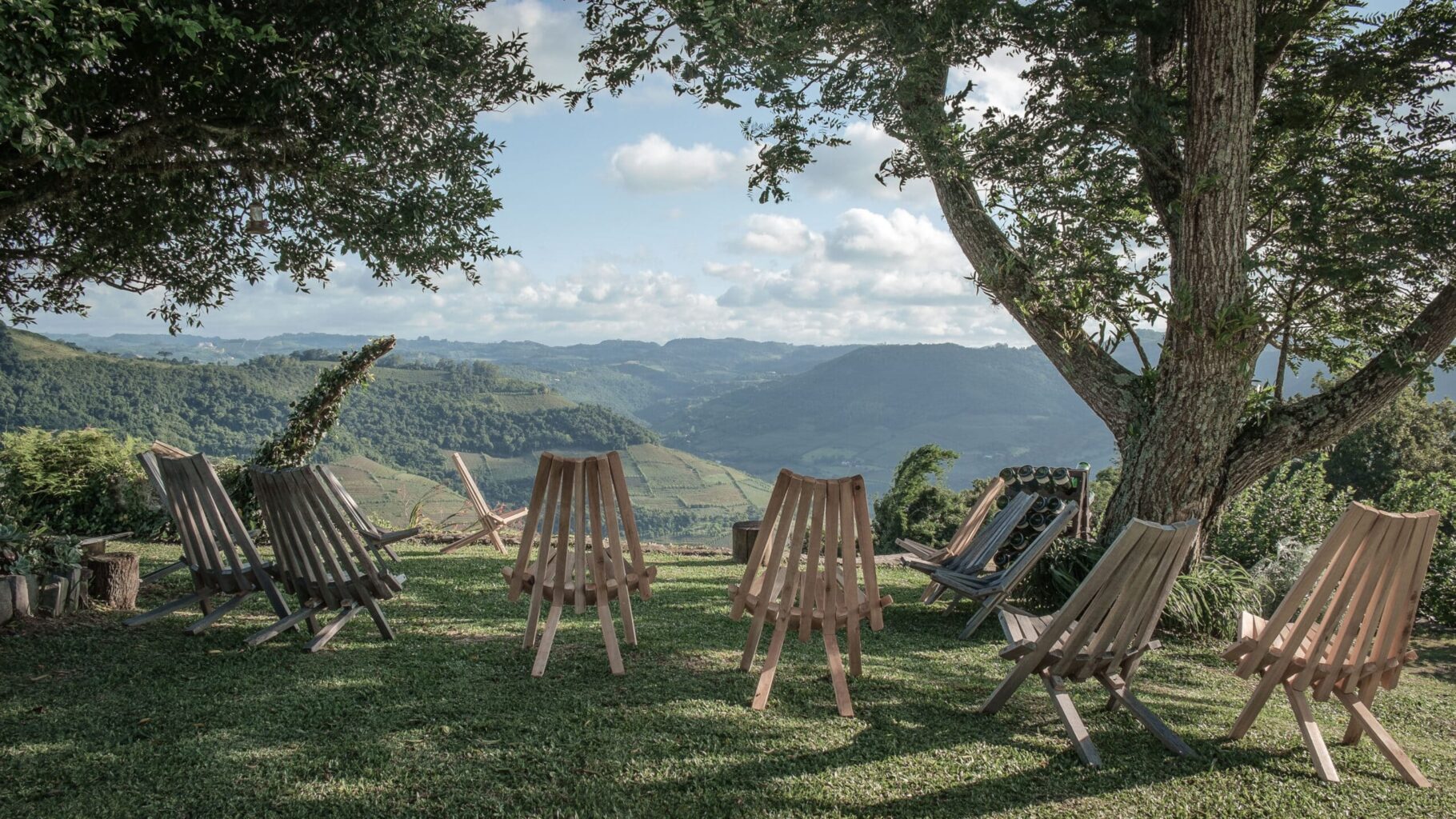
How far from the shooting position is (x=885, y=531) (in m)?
12.9

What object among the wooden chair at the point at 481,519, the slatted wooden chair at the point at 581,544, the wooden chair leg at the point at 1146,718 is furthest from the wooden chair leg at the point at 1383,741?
the wooden chair at the point at 481,519

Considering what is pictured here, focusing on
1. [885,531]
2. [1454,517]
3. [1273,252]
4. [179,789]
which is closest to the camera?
[179,789]

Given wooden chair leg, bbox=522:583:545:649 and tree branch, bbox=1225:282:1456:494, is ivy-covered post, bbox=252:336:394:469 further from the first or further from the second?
tree branch, bbox=1225:282:1456:494

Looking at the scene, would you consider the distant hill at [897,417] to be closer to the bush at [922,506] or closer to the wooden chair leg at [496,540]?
the bush at [922,506]

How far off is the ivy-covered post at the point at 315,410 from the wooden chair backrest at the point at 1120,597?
26.4 ft

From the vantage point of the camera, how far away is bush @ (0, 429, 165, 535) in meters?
9.36

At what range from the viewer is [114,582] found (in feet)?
19.0

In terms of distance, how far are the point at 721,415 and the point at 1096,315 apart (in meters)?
144

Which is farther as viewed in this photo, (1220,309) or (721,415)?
(721,415)

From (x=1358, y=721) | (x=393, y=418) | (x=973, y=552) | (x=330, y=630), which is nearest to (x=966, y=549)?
(x=973, y=552)

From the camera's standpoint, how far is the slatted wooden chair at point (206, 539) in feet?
16.5

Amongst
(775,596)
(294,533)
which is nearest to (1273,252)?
(775,596)

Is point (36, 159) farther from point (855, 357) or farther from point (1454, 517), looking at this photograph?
point (855, 357)

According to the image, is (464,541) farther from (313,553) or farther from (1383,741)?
(1383,741)
